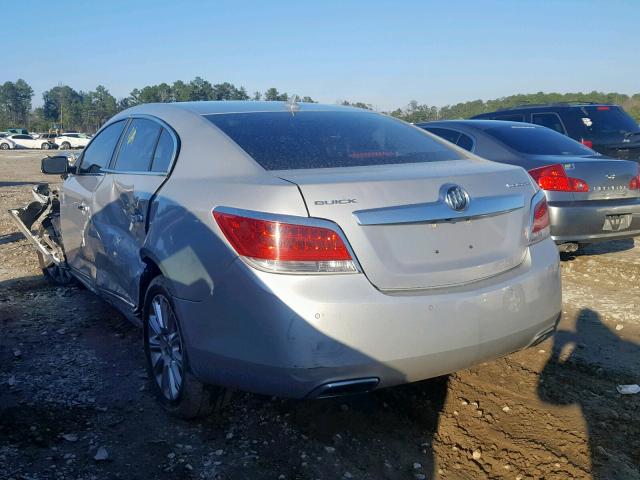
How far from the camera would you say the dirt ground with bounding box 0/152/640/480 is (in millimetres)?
2857

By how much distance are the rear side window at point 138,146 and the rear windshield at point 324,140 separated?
0.52 metres

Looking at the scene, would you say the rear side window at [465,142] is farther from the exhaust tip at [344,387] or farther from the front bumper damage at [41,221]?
the exhaust tip at [344,387]

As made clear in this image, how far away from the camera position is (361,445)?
120 inches

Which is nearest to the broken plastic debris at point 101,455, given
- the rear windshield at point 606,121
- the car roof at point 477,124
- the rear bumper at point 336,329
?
the rear bumper at point 336,329

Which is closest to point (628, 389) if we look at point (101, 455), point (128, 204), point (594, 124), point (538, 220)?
point (538, 220)

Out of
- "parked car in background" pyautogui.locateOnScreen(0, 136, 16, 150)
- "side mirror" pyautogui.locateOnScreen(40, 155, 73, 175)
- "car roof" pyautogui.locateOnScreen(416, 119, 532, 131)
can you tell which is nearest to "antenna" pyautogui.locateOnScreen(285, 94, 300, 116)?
"side mirror" pyautogui.locateOnScreen(40, 155, 73, 175)

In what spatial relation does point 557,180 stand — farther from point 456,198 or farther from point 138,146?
point 138,146

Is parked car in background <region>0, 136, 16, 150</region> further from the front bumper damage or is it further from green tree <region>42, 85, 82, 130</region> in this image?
the front bumper damage

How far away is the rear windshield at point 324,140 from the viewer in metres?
3.09

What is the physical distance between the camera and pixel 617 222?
592cm

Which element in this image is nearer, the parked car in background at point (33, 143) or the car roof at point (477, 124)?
the car roof at point (477, 124)

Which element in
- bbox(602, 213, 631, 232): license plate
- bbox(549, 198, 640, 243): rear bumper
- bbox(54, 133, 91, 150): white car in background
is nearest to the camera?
bbox(549, 198, 640, 243): rear bumper

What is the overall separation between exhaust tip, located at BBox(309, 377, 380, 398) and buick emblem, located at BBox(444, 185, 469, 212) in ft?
2.74

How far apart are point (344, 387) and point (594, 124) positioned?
28.9 ft
